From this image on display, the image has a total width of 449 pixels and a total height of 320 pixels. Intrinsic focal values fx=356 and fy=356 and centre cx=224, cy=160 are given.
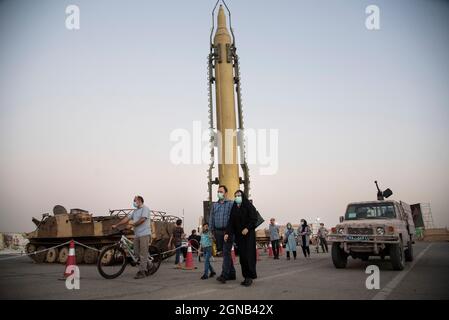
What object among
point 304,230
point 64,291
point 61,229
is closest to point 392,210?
point 304,230

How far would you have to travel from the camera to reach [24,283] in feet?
24.7

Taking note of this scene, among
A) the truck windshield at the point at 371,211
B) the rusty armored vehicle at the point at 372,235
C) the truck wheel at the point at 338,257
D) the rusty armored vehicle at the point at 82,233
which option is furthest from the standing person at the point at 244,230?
the rusty armored vehicle at the point at 82,233

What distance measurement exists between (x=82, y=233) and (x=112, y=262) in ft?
23.8

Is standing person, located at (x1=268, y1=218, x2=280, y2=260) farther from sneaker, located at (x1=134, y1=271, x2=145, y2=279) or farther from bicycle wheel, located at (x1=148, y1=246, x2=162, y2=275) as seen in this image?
sneaker, located at (x1=134, y1=271, x2=145, y2=279)

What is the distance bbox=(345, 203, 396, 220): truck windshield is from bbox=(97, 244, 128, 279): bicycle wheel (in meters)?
6.77

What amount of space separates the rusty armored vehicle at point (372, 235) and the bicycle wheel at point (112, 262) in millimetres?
5531

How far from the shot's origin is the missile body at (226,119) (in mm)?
22891

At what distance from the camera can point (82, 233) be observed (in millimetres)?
14578

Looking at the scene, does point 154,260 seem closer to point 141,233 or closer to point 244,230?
point 141,233

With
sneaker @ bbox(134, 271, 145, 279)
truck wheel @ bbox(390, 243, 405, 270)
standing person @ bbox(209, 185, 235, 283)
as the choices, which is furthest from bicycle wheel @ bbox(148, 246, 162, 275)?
truck wheel @ bbox(390, 243, 405, 270)

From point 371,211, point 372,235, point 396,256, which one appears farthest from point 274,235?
point 396,256

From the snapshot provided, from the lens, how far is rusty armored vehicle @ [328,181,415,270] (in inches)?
356
